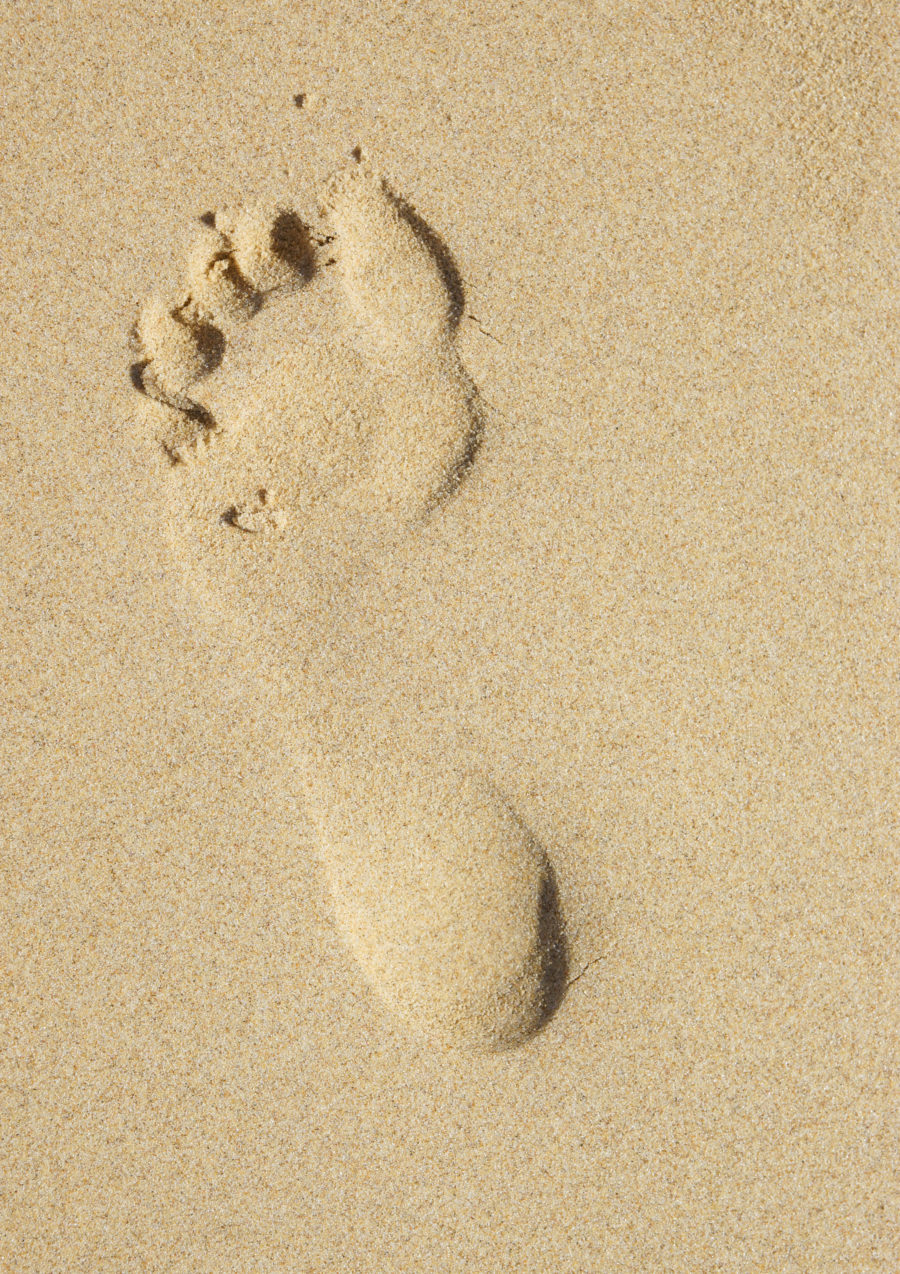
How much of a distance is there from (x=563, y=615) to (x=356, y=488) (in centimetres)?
35

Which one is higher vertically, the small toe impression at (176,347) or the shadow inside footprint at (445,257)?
the shadow inside footprint at (445,257)

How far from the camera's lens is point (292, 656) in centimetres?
138

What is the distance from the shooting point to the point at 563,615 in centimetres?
136

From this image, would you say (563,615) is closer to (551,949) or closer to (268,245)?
(551,949)

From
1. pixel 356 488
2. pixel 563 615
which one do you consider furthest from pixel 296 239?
pixel 563 615

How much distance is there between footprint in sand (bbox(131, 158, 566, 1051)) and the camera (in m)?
1.32

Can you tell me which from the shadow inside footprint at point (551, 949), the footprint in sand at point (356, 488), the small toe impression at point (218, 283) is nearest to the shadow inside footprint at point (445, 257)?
the footprint in sand at point (356, 488)

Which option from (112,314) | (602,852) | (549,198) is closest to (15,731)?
(112,314)

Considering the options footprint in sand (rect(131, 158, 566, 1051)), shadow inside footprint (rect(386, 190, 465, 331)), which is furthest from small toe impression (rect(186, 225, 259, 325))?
shadow inside footprint (rect(386, 190, 465, 331))

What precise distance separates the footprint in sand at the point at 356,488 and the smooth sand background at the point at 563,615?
0.15 ft

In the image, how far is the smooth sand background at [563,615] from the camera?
1.35 m

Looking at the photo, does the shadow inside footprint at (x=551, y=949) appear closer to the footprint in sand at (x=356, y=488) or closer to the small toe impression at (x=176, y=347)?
the footprint in sand at (x=356, y=488)

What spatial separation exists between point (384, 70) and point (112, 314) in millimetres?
534

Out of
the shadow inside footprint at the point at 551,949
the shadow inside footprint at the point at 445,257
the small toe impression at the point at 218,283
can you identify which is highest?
the shadow inside footprint at the point at 445,257
